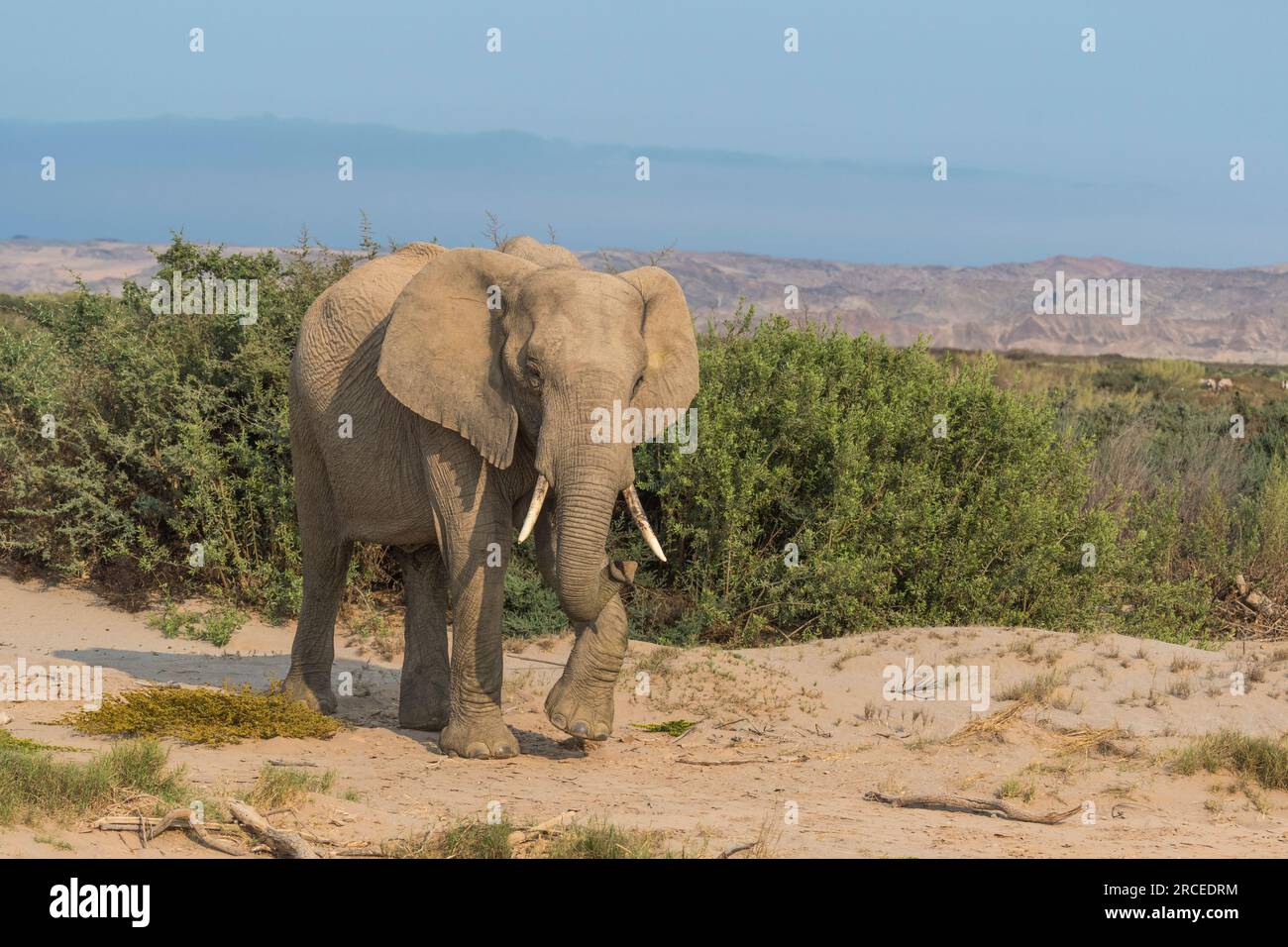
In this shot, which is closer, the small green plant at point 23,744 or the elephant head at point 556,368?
the elephant head at point 556,368

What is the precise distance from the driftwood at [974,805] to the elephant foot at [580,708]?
5.53 feet

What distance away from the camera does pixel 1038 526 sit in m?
13.7

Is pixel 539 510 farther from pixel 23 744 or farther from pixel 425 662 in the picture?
pixel 23 744

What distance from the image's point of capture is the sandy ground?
738 cm

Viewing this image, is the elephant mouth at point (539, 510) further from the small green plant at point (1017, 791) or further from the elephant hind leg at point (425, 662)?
the small green plant at point (1017, 791)

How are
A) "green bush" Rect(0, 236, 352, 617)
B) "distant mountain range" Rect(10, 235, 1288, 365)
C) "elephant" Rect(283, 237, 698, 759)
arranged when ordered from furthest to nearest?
"distant mountain range" Rect(10, 235, 1288, 365) → "green bush" Rect(0, 236, 352, 617) → "elephant" Rect(283, 237, 698, 759)

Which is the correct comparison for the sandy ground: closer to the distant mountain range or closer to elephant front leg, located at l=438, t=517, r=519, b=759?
elephant front leg, located at l=438, t=517, r=519, b=759

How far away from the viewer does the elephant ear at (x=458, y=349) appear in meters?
8.62

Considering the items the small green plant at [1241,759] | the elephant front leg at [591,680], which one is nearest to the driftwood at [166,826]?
the elephant front leg at [591,680]

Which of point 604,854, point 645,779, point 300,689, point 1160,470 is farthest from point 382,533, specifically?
point 1160,470

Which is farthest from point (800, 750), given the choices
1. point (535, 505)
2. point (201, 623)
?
point (201, 623)

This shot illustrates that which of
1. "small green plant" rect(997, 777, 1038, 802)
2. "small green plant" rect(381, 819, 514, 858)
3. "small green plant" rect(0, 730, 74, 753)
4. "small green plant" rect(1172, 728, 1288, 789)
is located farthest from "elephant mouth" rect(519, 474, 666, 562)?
"small green plant" rect(1172, 728, 1288, 789)

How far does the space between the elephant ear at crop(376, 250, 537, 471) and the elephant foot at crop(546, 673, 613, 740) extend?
4.85 feet

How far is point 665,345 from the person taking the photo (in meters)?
8.75
